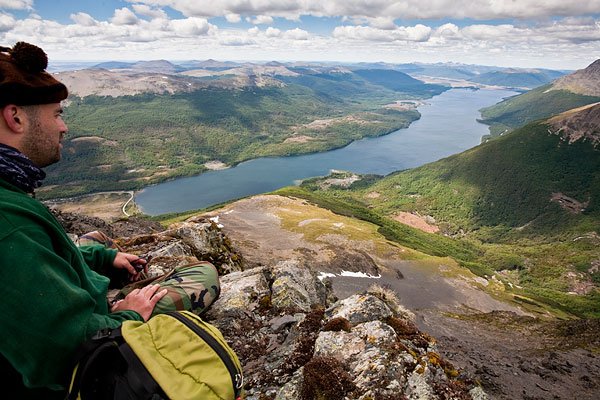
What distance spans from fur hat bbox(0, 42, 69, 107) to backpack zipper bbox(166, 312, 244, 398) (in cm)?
291

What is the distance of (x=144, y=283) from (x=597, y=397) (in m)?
27.6

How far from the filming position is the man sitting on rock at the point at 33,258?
3.17m

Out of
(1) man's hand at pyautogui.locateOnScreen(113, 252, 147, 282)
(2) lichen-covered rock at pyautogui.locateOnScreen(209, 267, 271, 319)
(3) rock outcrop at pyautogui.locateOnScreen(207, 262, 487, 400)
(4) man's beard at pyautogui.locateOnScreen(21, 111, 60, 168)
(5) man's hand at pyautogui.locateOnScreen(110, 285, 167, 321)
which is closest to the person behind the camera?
(4) man's beard at pyautogui.locateOnScreen(21, 111, 60, 168)

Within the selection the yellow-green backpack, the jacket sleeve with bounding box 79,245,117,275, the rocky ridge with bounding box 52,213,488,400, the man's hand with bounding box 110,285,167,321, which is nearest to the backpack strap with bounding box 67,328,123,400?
A: the yellow-green backpack

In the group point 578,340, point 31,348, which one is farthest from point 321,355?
point 578,340

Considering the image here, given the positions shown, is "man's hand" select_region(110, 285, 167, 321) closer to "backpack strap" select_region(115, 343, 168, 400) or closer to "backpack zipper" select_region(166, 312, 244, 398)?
"backpack zipper" select_region(166, 312, 244, 398)

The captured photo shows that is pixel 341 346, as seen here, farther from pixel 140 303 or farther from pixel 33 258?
pixel 33 258

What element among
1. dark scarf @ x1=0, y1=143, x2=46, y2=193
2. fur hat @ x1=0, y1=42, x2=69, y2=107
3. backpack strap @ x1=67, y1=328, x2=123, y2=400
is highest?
fur hat @ x1=0, y1=42, x2=69, y2=107

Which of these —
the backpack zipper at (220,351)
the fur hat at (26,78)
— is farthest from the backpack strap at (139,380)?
the fur hat at (26,78)

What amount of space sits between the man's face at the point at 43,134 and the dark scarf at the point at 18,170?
0.66ft

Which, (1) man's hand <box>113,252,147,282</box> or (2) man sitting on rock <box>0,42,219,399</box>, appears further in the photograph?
(1) man's hand <box>113,252,147,282</box>

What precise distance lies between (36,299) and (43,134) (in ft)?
6.38

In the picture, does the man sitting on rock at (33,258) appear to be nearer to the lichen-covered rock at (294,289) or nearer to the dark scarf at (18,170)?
the dark scarf at (18,170)

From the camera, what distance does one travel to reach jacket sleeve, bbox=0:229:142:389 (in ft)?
10.3
